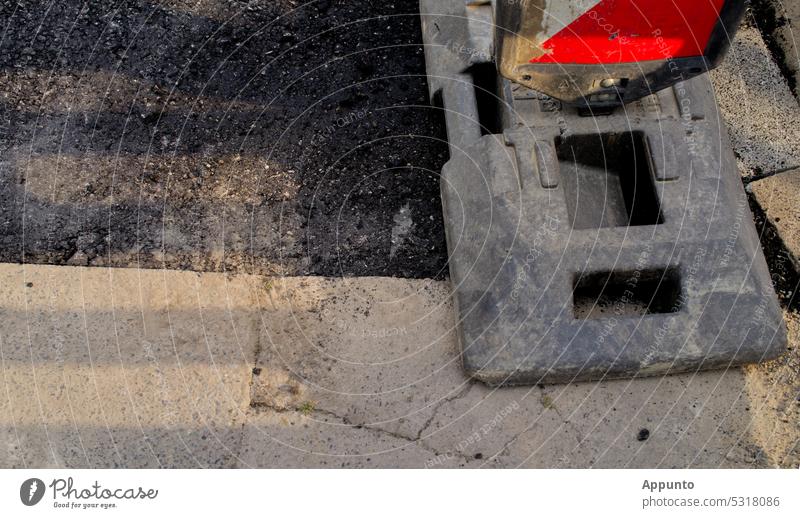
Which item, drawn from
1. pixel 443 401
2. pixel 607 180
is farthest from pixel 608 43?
pixel 443 401

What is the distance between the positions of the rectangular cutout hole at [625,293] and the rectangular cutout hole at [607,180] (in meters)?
0.20

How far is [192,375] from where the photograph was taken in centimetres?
227

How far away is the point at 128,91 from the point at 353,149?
86 centimetres

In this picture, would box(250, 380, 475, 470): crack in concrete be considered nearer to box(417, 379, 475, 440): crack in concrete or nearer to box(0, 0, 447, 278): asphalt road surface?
box(417, 379, 475, 440): crack in concrete

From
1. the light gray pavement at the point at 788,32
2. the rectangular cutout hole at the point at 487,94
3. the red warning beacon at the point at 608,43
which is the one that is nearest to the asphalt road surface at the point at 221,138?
the rectangular cutout hole at the point at 487,94

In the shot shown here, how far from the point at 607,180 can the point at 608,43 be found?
462 millimetres

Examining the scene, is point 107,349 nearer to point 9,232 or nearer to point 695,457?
point 9,232

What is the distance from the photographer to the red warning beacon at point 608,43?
212 centimetres

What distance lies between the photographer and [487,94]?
8.60ft

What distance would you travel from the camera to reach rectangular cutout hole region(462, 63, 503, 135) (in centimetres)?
257

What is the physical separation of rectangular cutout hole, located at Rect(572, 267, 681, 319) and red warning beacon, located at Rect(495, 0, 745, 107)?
534 mm

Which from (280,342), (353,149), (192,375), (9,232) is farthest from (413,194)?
(9,232)

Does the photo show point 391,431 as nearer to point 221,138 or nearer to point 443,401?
point 443,401

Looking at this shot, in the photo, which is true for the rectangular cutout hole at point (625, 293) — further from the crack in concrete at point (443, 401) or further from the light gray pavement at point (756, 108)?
the light gray pavement at point (756, 108)
